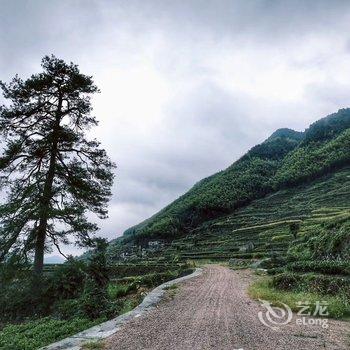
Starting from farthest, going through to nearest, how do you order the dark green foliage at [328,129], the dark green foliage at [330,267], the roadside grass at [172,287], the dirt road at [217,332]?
the dark green foliage at [328,129], the roadside grass at [172,287], the dark green foliage at [330,267], the dirt road at [217,332]

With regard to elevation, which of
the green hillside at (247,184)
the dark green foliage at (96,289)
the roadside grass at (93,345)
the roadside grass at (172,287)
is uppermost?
the green hillside at (247,184)

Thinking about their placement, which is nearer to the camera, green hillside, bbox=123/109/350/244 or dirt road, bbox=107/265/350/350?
dirt road, bbox=107/265/350/350

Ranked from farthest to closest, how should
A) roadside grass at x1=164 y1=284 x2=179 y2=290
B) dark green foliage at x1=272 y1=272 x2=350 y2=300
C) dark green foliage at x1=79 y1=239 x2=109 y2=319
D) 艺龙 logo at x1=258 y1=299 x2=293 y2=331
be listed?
roadside grass at x1=164 y1=284 x2=179 y2=290
dark green foliage at x1=272 y1=272 x2=350 y2=300
dark green foliage at x1=79 y1=239 x2=109 y2=319
艺龙 logo at x1=258 y1=299 x2=293 y2=331

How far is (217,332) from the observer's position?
8289 mm

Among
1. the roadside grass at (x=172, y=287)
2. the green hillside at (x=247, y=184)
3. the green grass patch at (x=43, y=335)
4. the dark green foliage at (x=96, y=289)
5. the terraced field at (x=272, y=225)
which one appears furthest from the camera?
the green hillside at (x=247, y=184)

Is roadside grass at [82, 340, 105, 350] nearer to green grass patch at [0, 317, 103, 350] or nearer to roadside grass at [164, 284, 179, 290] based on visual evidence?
green grass patch at [0, 317, 103, 350]

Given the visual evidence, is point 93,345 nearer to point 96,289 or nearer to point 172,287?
point 96,289

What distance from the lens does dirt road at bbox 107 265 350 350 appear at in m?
7.37

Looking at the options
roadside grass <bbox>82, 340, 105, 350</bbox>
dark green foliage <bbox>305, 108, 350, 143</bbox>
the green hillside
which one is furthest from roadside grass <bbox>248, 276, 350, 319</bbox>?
dark green foliage <bbox>305, 108, 350, 143</bbox>

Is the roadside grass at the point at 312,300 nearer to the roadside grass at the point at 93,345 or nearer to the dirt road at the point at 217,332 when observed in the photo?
the dirt road at the point at 217,332

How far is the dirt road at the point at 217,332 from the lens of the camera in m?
7.37

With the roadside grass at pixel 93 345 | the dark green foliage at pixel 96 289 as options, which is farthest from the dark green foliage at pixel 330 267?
the roadside grass at pixel 93 345

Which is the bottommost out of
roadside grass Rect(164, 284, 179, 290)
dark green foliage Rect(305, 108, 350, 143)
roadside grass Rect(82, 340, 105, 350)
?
roadside grass Rect(82, 340, 105, 350)

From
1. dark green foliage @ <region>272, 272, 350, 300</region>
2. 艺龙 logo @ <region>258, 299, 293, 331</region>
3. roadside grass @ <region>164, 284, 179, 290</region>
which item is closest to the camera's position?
艺龙 logo @ <region>258, 299, 293, 331</region>
